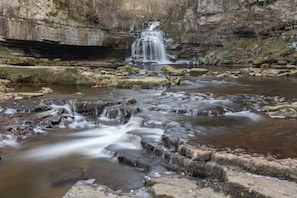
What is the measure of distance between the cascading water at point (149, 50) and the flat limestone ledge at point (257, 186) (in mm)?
25917

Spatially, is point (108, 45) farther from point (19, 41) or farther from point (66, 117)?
point (66, 117)

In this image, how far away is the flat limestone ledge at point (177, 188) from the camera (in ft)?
12.6

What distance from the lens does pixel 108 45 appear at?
28.4 m

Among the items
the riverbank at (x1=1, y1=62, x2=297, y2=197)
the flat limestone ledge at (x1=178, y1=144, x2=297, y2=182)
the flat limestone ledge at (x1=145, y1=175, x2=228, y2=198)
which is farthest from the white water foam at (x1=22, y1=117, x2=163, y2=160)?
the flat limestone ledge at (x1=145, y1=175, x2=228, y2=198)

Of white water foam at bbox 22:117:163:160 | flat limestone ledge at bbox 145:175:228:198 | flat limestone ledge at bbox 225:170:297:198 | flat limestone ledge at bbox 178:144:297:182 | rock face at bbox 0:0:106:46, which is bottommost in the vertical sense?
white water foam at bbox 22:117:163:160

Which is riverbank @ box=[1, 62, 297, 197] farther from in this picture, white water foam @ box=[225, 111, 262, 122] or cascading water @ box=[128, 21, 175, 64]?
cascading water @ box=[128, 21, 175, 64]

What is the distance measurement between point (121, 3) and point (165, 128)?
1158 inches

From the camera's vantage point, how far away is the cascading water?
30.5 metres

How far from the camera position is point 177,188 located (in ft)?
13.4

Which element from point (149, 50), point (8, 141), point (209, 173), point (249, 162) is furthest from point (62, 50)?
point (249, 162)

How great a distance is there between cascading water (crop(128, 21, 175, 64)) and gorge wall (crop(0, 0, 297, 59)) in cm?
100

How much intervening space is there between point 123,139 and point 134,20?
1171 inches

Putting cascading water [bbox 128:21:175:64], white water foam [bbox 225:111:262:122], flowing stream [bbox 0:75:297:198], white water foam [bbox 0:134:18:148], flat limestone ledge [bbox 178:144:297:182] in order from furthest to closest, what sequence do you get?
cascading water [bbox 128:21:175:64] < white water foam [bbox 225:111:262:122] < white water foam [bbox 0:134:18:148] < flowing stream [bbox 0:75:297:198] < flat limestone ledge [bbox 178:144:297:182]

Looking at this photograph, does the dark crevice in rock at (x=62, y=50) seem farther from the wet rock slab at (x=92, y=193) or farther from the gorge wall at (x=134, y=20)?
the wet rock slab at (x=92, y=193)
